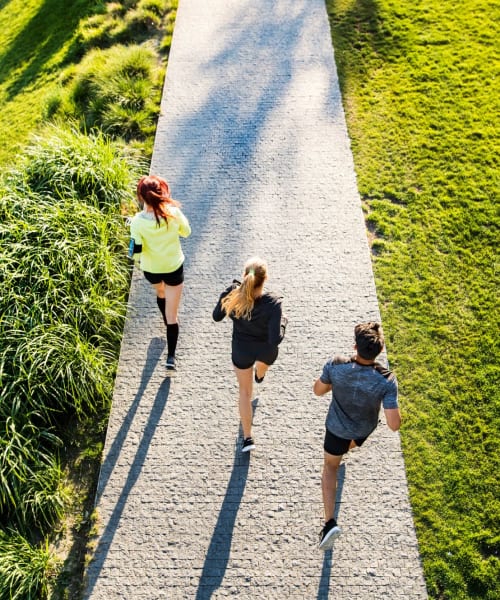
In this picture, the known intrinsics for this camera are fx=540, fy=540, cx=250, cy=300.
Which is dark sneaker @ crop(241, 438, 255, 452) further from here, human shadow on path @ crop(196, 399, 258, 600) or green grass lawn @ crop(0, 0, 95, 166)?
green grass lawn @ crop(0, 0, 95, 166)

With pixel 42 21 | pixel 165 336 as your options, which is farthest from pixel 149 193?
pixel 42 21

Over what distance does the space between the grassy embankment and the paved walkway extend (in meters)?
0.24

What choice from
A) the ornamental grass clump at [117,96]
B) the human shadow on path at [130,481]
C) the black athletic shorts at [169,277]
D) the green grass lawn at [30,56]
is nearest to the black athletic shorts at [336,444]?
the human shadow on path at [130,481]

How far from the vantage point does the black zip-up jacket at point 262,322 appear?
12.9 feet

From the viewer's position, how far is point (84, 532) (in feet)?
14.4

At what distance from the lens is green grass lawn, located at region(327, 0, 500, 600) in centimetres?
434

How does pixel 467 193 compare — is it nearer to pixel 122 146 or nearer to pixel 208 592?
pixel 122 146

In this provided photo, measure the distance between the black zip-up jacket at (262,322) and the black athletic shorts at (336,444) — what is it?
0.80m

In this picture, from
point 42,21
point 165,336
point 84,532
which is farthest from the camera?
point 42,21

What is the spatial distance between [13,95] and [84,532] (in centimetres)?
849

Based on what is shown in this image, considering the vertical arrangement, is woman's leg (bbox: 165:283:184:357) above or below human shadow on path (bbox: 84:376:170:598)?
above

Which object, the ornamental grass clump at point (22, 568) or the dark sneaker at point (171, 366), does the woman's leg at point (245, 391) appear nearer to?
the dark sneaker at point (171, 366)

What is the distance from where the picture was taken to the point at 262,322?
4.00 meters

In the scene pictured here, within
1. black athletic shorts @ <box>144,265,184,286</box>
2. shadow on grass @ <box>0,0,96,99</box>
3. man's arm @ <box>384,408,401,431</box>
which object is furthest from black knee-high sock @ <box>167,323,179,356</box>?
shadow on grass @ <box>0,0,96,99</box>
